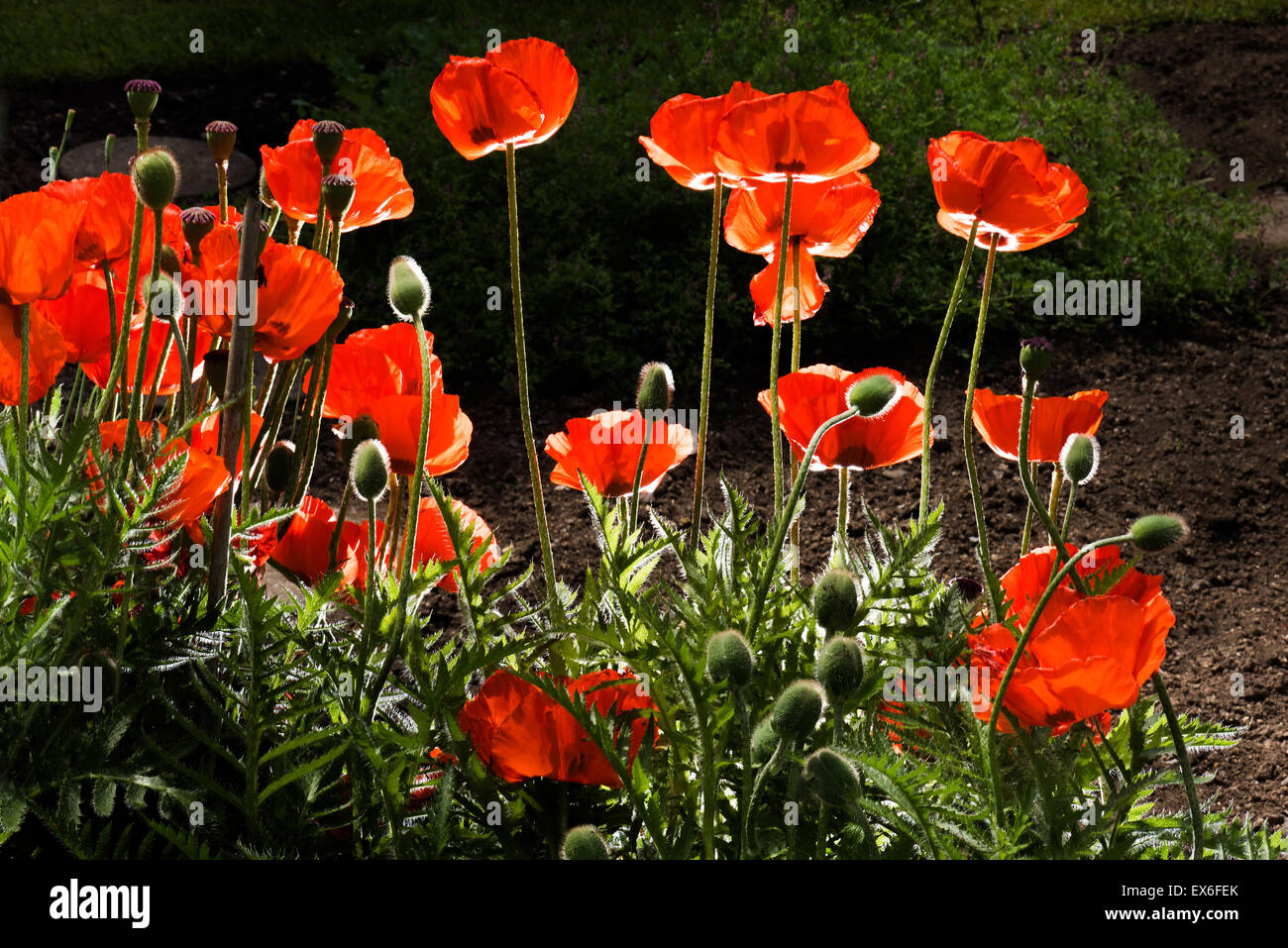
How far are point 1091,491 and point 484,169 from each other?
6.85 ft

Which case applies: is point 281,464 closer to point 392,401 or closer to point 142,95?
point 392,401

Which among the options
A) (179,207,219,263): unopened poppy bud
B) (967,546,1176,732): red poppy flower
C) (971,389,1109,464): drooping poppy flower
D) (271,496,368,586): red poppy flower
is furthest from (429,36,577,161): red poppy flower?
(967,546,1176,732): red poppy flower

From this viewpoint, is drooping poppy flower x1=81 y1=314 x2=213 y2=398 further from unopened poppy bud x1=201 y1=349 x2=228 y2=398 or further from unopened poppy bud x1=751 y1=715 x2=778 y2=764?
unopened poppy bud x1=751 y1=715 x2=778 y2=764

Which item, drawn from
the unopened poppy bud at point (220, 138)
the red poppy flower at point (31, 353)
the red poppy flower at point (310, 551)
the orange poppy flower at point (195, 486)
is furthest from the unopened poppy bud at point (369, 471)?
the unopened poppy bud at point (220, 138)

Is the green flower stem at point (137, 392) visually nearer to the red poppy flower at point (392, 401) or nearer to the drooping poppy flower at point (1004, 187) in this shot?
the red poppy flower at point (392, 401)

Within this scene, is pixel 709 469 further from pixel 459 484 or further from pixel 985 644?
pixel 985 644

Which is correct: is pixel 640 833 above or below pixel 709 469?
below

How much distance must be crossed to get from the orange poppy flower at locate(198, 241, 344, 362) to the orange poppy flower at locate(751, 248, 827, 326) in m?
0.44

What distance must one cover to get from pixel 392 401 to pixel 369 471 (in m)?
0.15

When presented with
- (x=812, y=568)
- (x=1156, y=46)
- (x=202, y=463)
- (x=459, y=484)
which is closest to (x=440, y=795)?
(x=202, y=463)

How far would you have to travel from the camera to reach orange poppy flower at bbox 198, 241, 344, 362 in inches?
36.6

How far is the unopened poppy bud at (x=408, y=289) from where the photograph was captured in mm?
876
